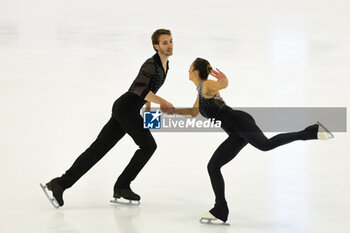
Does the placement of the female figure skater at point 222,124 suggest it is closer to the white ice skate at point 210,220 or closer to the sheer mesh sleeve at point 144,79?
the white ice skate at point 210,220

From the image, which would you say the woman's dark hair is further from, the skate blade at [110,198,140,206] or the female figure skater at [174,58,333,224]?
the skate blade at [110,198,140,206]

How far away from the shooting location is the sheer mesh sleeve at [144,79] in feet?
17.3

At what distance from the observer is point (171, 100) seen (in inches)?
365

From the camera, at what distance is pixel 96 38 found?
12922mm

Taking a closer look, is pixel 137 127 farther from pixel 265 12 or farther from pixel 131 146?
pixel 265 12

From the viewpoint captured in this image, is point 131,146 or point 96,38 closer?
point 131,146

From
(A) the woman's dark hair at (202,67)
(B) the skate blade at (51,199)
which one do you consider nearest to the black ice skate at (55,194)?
(B) the skate blade at (51,199)

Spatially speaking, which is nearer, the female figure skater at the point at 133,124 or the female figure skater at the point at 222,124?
the female figure skater at the point at 222,124

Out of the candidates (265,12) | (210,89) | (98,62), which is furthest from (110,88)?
(265,12)

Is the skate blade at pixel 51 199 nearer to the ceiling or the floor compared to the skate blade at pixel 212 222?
nearer to the ceiling

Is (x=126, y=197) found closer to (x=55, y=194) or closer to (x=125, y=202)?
(x=125, y=202)

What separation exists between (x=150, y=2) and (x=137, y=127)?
12154mm

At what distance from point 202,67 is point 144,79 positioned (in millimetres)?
496

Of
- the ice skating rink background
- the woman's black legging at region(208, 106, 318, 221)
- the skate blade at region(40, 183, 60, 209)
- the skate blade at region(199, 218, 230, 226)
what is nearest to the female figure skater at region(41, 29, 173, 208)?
the skate blade at region(40, 183, 60, 209)
